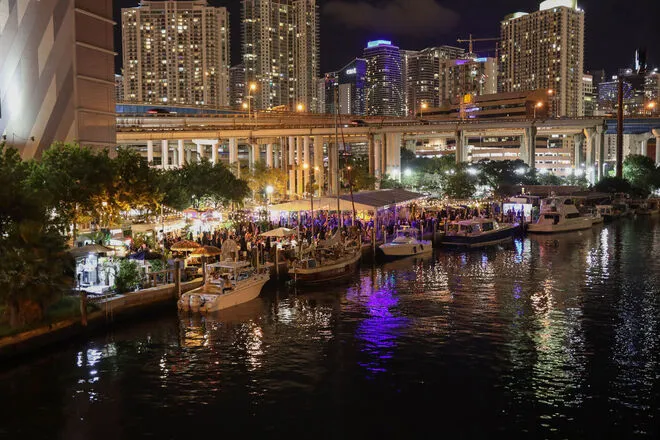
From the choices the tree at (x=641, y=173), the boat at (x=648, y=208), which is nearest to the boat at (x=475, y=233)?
the boat at (x=648, y=208)

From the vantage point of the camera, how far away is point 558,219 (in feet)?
234

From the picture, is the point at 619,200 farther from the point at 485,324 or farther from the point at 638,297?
the point at 485,324

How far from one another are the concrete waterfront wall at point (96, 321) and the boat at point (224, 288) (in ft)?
3.31

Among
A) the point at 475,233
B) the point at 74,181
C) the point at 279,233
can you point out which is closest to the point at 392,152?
the point at 475,233

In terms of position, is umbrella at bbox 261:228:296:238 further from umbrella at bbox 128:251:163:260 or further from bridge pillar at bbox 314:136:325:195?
bridge pillar at bbox 314:136:325:195

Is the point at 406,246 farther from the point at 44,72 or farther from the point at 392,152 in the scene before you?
the point at 392,152

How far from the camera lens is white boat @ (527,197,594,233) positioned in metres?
70.4

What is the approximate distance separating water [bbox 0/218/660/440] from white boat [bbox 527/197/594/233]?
1267 inches

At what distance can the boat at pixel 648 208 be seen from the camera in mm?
94375

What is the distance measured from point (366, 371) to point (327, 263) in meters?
17.4

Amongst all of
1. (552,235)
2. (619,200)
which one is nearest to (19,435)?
(552,235)

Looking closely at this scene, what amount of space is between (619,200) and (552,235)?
105 ft

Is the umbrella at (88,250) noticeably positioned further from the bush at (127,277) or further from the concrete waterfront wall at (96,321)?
the concrete waterfront wall at (96,321)

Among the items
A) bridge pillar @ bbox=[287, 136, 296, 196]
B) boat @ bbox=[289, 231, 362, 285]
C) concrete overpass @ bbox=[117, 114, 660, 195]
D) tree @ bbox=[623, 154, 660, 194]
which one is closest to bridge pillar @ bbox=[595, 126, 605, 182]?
concrete overpass @ bbox=[117, 114, 660, 195]
